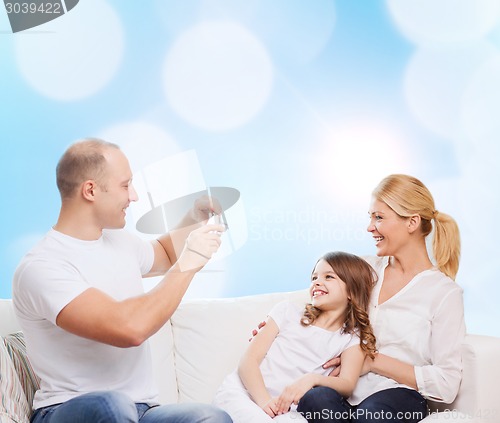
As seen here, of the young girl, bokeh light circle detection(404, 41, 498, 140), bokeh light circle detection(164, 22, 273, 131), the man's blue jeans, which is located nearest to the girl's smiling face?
the young girl

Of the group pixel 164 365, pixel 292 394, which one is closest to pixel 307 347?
pixel 292 394

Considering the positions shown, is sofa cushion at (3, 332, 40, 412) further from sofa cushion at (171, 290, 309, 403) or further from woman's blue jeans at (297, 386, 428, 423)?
woman's blue jeans at (297, 386, 428, 423)

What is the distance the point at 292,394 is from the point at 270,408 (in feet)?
0.25

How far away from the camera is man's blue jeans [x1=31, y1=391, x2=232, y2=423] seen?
1.52m

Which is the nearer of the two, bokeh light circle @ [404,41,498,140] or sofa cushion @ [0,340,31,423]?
sofa cushion @ [0,340,31,423]

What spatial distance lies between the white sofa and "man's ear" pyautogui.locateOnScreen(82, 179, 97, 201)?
694mm

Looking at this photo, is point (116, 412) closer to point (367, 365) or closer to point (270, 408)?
point (270, 408)

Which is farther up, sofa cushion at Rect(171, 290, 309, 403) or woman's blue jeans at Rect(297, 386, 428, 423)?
sofa cushion at Rect(171, 290, 309, 403)

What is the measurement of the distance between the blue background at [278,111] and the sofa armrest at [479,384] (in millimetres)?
1243

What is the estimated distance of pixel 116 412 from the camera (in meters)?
1.52

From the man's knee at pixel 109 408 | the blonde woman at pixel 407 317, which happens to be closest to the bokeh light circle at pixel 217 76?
the blonde woman at pixel 407 317

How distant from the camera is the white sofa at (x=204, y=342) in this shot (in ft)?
7.19

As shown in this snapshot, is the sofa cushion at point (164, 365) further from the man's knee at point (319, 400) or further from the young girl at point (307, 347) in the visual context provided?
the man's knee at point (319, 400)

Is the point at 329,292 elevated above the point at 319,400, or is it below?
above
